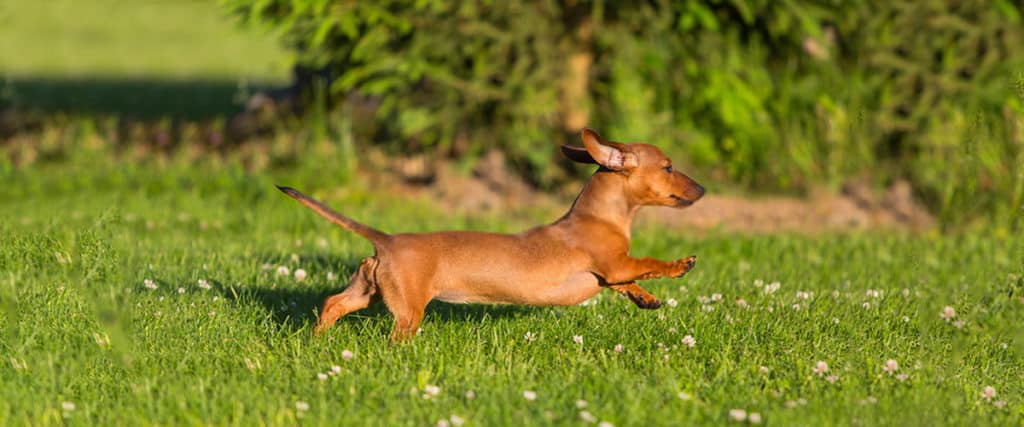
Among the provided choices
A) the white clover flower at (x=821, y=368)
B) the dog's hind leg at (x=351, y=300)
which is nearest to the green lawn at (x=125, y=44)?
the dog's hind leg at (x=351, y=300)

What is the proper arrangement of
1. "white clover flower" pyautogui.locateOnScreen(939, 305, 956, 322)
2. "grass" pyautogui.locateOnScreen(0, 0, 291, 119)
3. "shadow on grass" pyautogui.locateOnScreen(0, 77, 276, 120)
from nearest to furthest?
1. "white clover flower" pyautogui.locateOnScreen(939, 305, 956, 322)
2. "shadow on grass" pyautogui.locateOnScreen(0, 77, 276, 120)
3. "grass" pyautogui.locateOnScreen(0, 0, 291, 119)

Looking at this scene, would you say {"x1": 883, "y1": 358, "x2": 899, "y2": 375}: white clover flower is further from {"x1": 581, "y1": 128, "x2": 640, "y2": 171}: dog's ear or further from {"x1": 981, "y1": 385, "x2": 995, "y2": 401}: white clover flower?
{"x1": 581, "y1": 128, "x2": 640, "y2": 171}: dog's ear

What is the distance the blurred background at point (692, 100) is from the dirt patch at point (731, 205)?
19 mm

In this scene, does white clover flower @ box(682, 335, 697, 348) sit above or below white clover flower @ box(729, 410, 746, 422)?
below

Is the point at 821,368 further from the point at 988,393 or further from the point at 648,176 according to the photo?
the point at 648,176

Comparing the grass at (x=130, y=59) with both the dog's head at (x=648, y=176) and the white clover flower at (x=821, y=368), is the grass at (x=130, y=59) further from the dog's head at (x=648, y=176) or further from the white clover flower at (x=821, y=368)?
the white clover flower at (x=821, y=368)

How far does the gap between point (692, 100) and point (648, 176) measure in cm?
545

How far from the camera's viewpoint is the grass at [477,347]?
14.9ft

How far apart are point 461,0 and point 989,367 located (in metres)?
5.84

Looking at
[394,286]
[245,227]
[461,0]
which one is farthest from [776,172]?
[394,286]

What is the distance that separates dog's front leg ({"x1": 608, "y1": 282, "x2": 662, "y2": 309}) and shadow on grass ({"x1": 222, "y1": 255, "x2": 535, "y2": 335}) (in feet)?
2.80

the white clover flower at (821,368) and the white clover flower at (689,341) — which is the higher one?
the white clover flower at (821,368)

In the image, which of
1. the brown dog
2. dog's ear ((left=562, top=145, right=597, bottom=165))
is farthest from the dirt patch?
the brown dog

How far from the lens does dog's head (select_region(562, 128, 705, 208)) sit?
17.4ft
